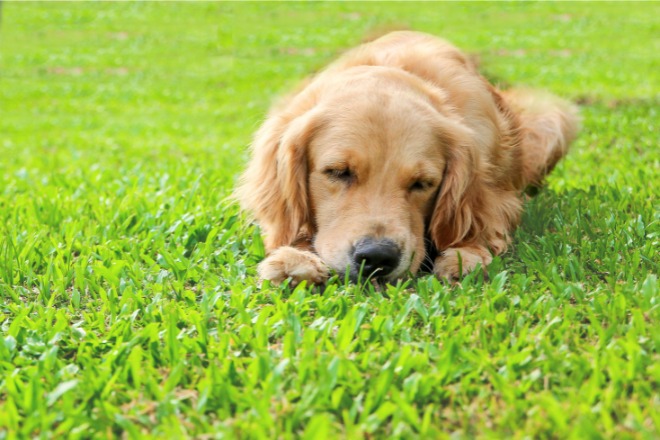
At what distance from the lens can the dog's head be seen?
13.3ft

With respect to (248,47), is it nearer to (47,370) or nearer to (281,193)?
(281,193)

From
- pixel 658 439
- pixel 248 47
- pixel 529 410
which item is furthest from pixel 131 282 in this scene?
pixel 248 47

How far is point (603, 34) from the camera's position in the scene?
22984 mm

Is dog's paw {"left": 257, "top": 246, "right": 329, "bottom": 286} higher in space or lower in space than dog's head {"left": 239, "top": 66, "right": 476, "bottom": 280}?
lower

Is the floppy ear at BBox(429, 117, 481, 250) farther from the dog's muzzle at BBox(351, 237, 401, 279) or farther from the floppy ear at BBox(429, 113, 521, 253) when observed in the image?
the dog's muzzle at BBox(351, 237, 401, 279)

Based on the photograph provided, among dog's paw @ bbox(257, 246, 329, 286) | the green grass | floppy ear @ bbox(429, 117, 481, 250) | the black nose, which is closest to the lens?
the green grass

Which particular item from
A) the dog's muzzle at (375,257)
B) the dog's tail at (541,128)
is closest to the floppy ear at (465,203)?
the dog's muzzle at (375,257)

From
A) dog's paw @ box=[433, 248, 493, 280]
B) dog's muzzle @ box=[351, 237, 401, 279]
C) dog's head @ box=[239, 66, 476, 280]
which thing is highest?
dog's head @ box=[239, 66, 476, 280]

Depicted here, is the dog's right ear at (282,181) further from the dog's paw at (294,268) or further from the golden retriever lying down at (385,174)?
the dog's paw at (294,268)

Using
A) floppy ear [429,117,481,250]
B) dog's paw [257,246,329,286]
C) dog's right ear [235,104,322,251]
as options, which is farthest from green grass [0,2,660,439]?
floppy ear [429,117,481,250]

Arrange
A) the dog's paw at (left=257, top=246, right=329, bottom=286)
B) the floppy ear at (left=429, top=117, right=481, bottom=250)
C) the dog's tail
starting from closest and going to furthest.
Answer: the dog's paw at (left=257, top=246, right=329, bottom=286) < the floppy ear at (left=429, top=117, right=481, bottom=250) < the dog's tail

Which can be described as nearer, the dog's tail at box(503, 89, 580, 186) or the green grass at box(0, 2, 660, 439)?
the green grass at box(0, 2, 660, 439)

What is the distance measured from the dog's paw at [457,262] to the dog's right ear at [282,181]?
2.54 feet

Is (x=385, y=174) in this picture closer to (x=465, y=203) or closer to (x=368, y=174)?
(x=368, y=174)
